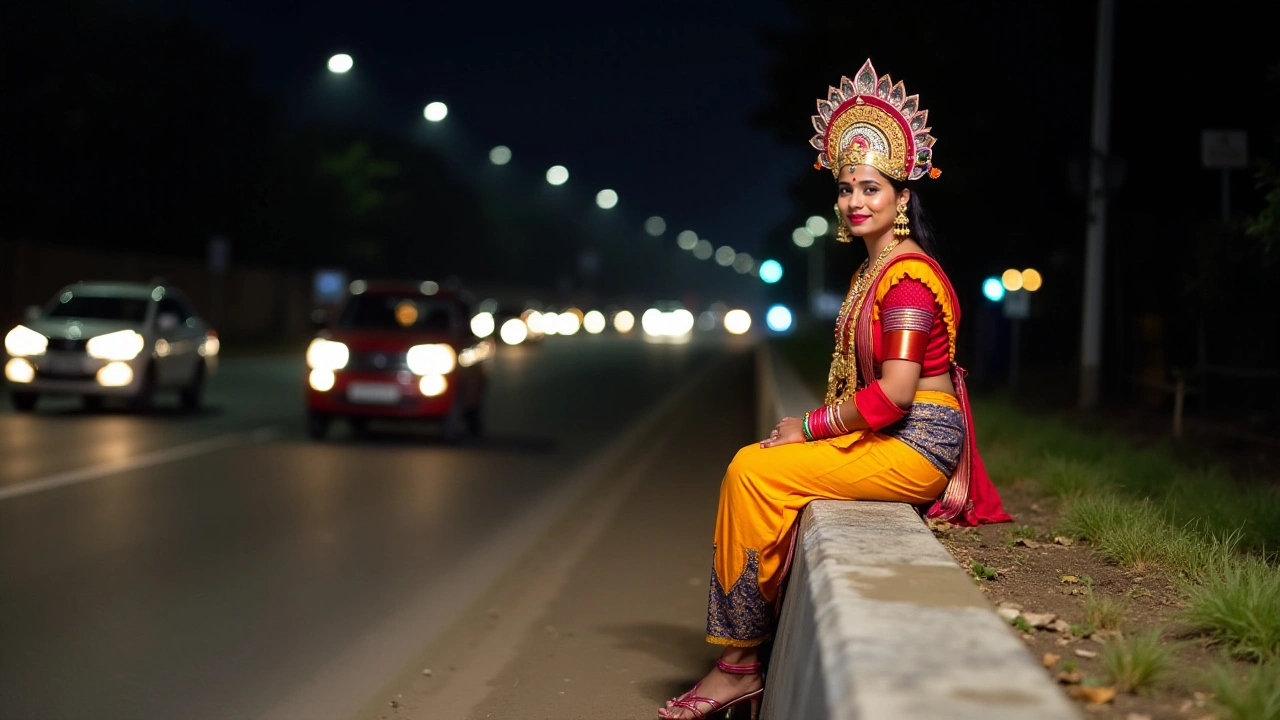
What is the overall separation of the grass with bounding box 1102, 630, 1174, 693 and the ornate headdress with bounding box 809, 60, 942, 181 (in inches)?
88.7

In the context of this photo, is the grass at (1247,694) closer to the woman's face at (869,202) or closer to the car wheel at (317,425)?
the woman's face at (869,202)

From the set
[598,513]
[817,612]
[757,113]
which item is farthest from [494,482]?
→ [757,113]

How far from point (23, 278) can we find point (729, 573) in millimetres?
33342

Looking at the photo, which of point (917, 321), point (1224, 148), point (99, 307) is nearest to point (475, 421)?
point (99, 307)

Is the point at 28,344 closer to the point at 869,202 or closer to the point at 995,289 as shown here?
the point at 995,289

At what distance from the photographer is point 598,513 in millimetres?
12055

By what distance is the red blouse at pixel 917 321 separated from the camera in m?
5.27

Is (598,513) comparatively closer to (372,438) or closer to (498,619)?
(498,619)

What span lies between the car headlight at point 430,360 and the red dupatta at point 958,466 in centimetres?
1206

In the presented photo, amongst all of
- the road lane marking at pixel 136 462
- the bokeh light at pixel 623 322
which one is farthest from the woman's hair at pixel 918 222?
the bokeh light at pixel 623 322

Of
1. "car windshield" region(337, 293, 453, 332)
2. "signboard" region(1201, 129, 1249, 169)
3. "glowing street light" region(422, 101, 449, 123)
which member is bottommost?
"car windshield" region(337, 293, 453, 332)

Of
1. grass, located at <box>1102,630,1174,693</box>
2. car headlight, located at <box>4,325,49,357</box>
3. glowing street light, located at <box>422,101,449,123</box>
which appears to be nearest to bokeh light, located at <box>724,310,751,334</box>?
glowing street light, located at <box>422,101,449,123</box>

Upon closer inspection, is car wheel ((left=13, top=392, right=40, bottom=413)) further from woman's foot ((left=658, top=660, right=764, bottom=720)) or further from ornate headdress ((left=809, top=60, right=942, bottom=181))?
woman's foot ((left=658, top=660, right=764, bottom=720))

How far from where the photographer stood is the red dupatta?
545 centimetres
